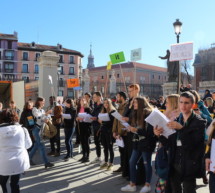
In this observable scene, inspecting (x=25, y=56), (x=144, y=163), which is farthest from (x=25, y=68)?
(x=144, y=163)

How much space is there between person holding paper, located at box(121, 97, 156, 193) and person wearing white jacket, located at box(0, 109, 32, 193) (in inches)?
79.7

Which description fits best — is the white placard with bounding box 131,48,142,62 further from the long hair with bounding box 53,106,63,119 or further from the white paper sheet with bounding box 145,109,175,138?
the white paper sheet with bounding box 145,109,175,138

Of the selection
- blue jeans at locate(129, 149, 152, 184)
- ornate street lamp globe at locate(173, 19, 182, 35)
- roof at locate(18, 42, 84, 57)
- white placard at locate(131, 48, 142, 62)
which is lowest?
blue jeans at locate(129, 149, 152, 184)

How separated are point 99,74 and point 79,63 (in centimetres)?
1202

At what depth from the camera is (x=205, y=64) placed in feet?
163

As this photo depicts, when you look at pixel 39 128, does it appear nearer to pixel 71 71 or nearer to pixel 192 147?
pixel 192 147

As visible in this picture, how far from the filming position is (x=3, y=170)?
3783 millimetres

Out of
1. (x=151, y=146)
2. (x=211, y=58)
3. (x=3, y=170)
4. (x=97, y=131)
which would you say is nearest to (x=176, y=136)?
(x=151, y=146)

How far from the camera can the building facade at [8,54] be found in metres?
60.9

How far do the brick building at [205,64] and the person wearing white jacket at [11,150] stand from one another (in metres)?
48.8

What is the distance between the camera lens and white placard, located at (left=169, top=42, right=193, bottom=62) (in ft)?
24.9

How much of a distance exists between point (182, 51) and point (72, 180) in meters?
5.11

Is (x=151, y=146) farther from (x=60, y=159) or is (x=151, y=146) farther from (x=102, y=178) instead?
(x=60, y=159)

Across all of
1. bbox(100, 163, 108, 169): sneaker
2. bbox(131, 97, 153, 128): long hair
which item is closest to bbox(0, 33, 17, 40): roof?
bbox(100, 163, 108, 169): sneaker
